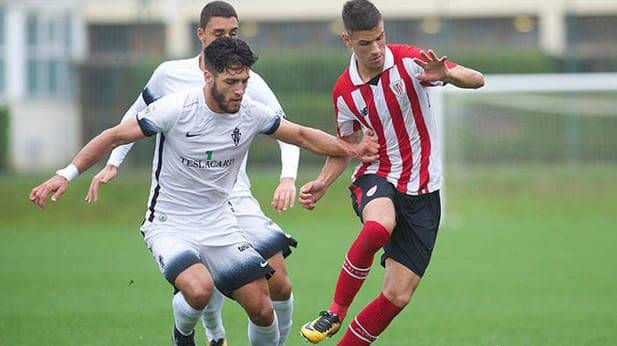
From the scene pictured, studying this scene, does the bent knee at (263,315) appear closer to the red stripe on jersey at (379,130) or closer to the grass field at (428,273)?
the red stripe on jersey at (379,130)

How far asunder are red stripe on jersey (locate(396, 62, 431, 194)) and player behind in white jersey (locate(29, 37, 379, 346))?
1.05 feet

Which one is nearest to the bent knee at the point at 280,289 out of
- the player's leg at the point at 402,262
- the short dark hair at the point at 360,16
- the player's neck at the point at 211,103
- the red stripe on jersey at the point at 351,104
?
the player's leg at the point at 402,262

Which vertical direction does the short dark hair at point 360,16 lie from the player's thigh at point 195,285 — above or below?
above

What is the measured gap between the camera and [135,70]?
2334 centimetres

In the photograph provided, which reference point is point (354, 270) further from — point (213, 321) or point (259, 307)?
point (213, 321)

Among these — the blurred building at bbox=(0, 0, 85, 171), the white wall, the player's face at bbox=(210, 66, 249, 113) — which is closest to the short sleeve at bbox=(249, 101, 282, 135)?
the player's face at bbox=(210, 66, 249, 113)

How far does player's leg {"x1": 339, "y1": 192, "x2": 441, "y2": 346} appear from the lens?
796 centimetres

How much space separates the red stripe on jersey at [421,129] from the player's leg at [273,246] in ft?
3.64

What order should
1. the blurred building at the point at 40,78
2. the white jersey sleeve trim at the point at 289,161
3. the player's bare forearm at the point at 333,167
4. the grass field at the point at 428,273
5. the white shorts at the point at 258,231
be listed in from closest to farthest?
the player's bare forearm at the point at 333,167, the white jersey sleeve trim at the point at 289,161, the white shorts at the point at 258,231, the grass field at the point at 428,273, the blurred building at the point at 40,78

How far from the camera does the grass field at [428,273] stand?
10312 millimetres

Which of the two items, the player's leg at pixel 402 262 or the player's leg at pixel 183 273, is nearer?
the player's leg at pixel 183 273

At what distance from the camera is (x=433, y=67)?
25.5 feet

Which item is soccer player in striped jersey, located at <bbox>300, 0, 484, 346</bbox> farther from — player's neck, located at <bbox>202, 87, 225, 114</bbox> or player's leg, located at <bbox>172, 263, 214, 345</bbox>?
player's neck, located at <bbox>202, 87, 225, 114</bbox>

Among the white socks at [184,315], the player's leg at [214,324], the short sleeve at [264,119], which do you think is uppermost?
the short sleeve at [264,119]
